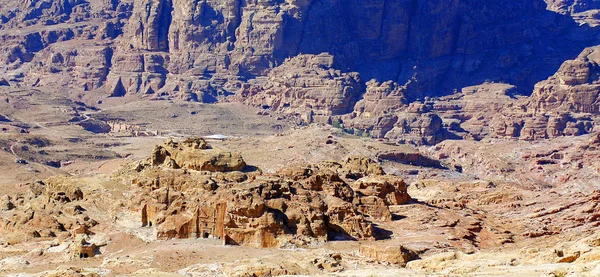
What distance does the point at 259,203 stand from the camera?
6744cm

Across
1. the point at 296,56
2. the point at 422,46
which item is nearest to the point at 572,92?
the point at 296,56

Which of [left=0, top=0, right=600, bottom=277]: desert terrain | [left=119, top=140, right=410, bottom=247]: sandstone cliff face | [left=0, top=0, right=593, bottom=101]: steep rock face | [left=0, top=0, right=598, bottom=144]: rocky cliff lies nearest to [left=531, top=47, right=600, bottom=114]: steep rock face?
[left=0, top=0, right=600, bottom=277]: desert terrain

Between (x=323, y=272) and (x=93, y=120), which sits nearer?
(x=323, y=272)

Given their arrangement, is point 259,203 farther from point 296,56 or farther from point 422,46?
point 422,46

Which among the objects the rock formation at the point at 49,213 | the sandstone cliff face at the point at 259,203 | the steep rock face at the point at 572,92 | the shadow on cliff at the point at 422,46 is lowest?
the rock formation at the point at 49,213

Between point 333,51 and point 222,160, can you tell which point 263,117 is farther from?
point 222,160

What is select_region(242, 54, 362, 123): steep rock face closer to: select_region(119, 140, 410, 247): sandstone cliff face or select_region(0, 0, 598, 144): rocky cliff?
select_region(0, 0, 598, 144): rocky cliff

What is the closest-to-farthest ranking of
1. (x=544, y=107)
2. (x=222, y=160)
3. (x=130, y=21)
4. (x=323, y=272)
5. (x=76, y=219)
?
1. (x=323, y=272)
2. (x=76, y=219)
3. (x=222, y=160)
4. (x=544, y=107)
5. (x=130, y=21)

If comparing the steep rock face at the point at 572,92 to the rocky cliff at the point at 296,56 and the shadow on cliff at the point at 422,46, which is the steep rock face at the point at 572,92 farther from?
the shadow on cliff at the point at 422,46

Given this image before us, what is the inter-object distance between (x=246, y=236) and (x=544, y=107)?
305 ft

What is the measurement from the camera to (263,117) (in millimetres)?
168125

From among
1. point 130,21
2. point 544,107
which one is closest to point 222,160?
point 544,107

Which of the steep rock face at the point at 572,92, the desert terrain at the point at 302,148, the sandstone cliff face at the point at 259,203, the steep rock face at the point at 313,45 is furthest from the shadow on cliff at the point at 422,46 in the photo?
the sandstone cliff face at the point at 259,203

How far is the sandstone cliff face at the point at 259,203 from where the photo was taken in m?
67.3
